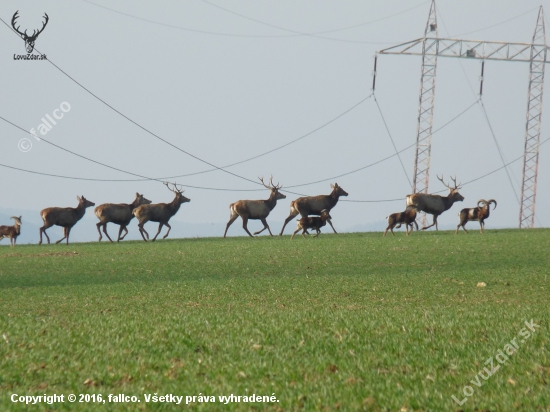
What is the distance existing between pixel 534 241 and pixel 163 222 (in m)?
18.1

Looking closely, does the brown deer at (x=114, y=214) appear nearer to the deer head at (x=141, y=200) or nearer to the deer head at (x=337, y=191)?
the deer head at (x=141, y=200)

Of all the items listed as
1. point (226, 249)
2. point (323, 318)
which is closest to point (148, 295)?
point (323, 318)

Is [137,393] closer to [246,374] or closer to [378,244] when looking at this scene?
[246,374]

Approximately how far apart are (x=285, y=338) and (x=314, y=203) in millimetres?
32628

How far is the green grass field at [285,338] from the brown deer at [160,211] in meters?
19.0

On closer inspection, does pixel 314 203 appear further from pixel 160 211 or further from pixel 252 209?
pixel 160 211

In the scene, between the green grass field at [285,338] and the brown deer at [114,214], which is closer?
the green grass field at [285,338]

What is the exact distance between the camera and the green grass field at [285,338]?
7.34 metres

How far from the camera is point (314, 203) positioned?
1663 inches

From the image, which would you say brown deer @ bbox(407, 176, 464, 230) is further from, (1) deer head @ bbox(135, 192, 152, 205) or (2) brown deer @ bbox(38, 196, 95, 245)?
(2) brown deer @ bbox(38, 196, 95, 245)

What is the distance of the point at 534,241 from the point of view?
97.3 feet

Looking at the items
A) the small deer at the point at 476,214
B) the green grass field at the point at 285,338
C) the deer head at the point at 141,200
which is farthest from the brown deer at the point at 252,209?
the green grass field at the point at 285,338

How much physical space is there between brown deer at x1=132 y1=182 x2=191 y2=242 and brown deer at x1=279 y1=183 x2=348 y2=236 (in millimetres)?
5146

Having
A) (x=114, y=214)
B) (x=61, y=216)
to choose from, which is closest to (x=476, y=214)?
(x=114, y=214)
